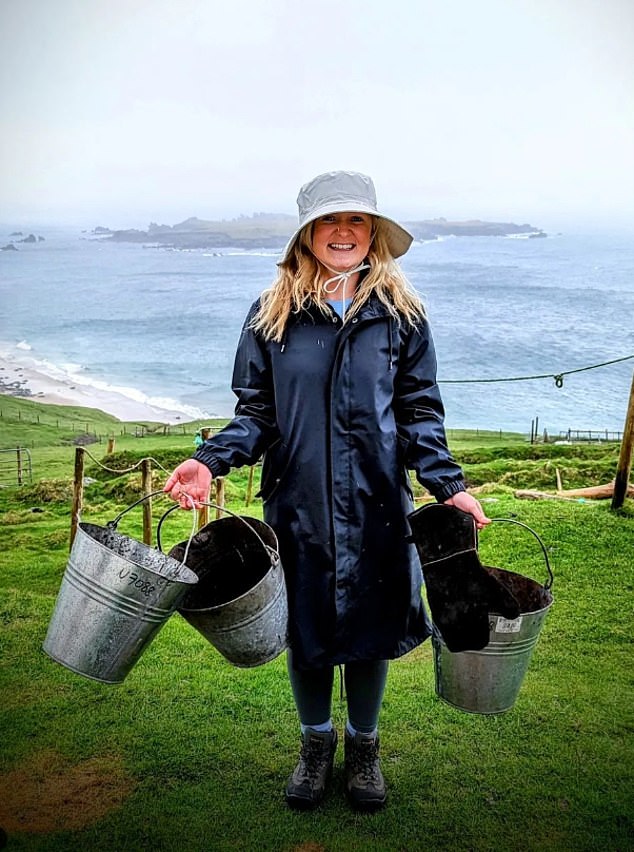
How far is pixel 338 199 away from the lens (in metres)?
2.25

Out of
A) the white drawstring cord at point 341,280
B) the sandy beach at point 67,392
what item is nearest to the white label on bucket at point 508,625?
the white drawstring cord at point 341,280

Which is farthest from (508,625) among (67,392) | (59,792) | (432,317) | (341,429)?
(432,317)

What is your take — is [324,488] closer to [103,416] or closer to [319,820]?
[319,820]

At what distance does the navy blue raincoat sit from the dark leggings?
92 millimetres

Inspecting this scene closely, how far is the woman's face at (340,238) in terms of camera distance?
2314mm

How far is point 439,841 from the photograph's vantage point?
2363 millimetres

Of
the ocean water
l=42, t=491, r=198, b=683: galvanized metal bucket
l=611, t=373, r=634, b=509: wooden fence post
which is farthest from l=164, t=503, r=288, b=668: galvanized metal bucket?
the ocean water

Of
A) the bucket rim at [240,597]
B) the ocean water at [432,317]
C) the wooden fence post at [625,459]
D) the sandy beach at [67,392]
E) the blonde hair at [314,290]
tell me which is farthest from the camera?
the ocean water at [432,317]

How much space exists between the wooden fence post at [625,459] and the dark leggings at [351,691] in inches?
108

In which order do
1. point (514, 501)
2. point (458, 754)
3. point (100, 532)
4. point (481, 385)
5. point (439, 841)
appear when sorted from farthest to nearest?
point (481, 385), point (514, 501), point (458, 754), point (439, 841), point (100, 532)

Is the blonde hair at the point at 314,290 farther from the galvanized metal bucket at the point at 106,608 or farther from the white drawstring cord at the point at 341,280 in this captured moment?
the galvanized metal bucket at the point at 106,608

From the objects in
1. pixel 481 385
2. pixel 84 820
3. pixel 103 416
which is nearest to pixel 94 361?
pixel 103 416

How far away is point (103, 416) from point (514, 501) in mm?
4977

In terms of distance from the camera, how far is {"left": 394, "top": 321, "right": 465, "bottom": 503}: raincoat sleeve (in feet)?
7.39
